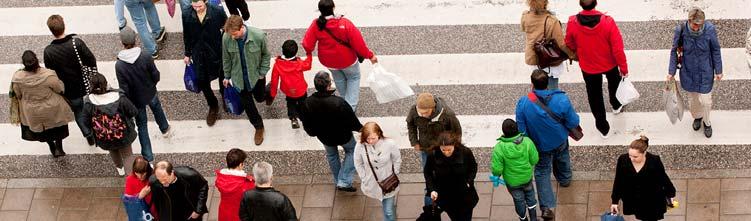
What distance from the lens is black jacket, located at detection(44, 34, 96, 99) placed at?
13477mm

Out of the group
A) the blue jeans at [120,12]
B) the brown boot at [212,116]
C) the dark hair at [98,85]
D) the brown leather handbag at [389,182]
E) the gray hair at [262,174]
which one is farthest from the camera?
the blue jeans at [120,12]

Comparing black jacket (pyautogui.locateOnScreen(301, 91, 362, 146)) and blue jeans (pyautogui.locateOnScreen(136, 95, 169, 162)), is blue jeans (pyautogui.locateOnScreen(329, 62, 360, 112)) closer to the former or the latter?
black jacket (pyautogui.locateOnScreen(301, 91, 362, 146))

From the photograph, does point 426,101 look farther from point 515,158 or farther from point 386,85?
point 386,85

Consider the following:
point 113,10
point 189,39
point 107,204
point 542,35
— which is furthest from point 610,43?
point 113,10

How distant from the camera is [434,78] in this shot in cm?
1476

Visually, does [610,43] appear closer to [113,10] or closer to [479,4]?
[479,4]

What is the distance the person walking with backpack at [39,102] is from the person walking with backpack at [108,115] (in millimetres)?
581

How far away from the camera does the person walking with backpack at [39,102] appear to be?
13156mm

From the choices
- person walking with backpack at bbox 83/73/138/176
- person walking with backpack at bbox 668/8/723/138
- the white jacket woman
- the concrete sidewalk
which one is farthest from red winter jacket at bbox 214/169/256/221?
person walking with backpack at bbox 668/8/723/138

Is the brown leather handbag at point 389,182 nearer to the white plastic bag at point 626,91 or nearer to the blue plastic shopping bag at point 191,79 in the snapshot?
the white plastic bag at point 626,91

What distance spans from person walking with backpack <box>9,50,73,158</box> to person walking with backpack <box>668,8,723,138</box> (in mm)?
6011

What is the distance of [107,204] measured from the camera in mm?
13500

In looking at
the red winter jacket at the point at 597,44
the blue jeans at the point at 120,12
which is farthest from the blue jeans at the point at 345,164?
the blue jeans at the point at 120,12

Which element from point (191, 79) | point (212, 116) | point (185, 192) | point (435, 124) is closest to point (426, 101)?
point (435, 124)
